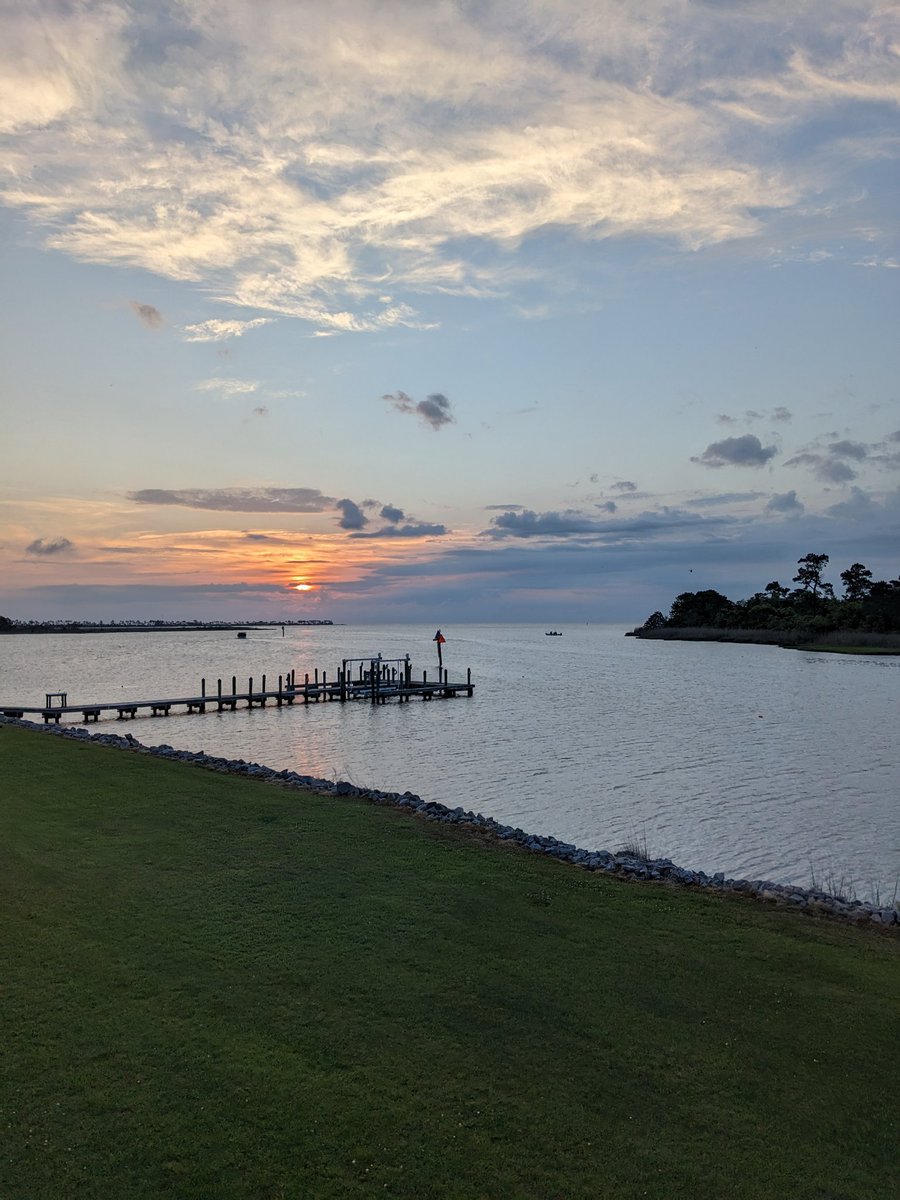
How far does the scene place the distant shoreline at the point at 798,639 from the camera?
362 ft

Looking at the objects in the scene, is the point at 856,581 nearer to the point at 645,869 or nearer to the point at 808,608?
the point at 808,608

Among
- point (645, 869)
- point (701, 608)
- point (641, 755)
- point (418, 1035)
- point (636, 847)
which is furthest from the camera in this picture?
point (701, 608)

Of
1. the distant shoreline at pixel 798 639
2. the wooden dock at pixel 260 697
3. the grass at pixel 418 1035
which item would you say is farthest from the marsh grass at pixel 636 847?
the distant shoreline at pixel 798 639

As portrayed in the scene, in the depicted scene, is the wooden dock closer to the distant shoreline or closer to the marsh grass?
the marsh grass

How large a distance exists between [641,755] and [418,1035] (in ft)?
81.0

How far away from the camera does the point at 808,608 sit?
145375 mm

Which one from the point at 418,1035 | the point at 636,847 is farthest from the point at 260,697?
the point at 418,1035

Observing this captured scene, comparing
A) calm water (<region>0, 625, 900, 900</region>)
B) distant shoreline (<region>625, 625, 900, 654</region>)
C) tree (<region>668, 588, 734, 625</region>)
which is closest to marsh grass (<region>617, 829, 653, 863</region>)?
calm water (<region>0, 625, 900, 900</region>)

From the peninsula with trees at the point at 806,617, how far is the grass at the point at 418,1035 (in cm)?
10973

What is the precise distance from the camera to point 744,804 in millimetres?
21328

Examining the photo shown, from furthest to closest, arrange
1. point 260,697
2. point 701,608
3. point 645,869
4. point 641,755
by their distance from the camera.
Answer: point 701,608 < point 260,697 < point 641,755 < point 645,869

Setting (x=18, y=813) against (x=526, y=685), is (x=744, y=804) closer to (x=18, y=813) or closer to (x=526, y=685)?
(x=18, y=813)

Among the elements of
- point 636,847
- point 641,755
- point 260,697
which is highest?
point 260,697

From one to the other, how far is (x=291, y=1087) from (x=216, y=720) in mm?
38320
